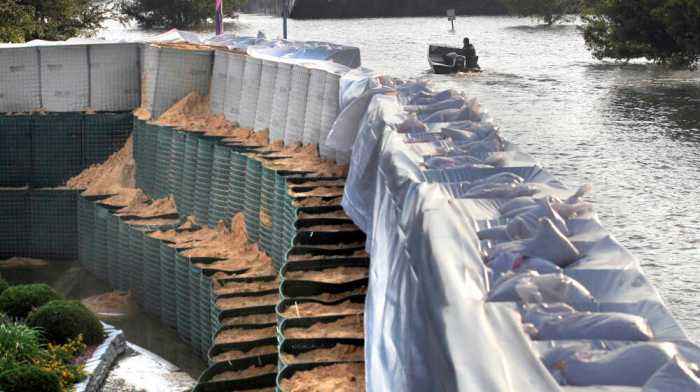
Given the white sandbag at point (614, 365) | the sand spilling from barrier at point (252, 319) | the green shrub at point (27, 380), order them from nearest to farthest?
1. the white sandbag at point (614, 365)
2. the green shrub at point (27, 380)
3. the sand spilling from barrier at point (252, 319)

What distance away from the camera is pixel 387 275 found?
1152 cm

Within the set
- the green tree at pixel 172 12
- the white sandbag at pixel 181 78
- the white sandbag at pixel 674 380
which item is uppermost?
the white sandbag at pixel 674 380

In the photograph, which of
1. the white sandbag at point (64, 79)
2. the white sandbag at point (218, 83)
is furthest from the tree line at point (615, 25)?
the white sandbag at point (218, 83)

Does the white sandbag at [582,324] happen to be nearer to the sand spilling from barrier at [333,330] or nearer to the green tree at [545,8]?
the sand spilling from barrier at [333,330]

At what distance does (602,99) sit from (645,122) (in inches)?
325

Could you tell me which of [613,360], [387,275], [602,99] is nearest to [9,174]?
[387,275]

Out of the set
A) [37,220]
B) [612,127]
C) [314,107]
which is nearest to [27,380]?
[314,107]

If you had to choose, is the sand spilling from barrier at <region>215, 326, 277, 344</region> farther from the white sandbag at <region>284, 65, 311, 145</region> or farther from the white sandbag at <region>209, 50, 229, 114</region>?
the white sandbag at <region>209, 50, 229, 114</region>

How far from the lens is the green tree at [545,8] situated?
122812 millimetres

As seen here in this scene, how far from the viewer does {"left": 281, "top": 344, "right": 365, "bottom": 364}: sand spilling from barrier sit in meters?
12.7

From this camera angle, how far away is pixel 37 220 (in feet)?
94.0

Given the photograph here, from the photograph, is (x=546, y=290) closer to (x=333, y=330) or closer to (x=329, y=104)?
(x=333, y=330)

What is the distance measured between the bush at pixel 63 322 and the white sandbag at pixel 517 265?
10282 mm

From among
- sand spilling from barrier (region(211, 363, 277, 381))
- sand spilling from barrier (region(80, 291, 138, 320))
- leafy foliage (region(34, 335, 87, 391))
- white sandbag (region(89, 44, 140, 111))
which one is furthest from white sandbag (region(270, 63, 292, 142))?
sand spilling from barrier (region(211, 363, 277, 381))
